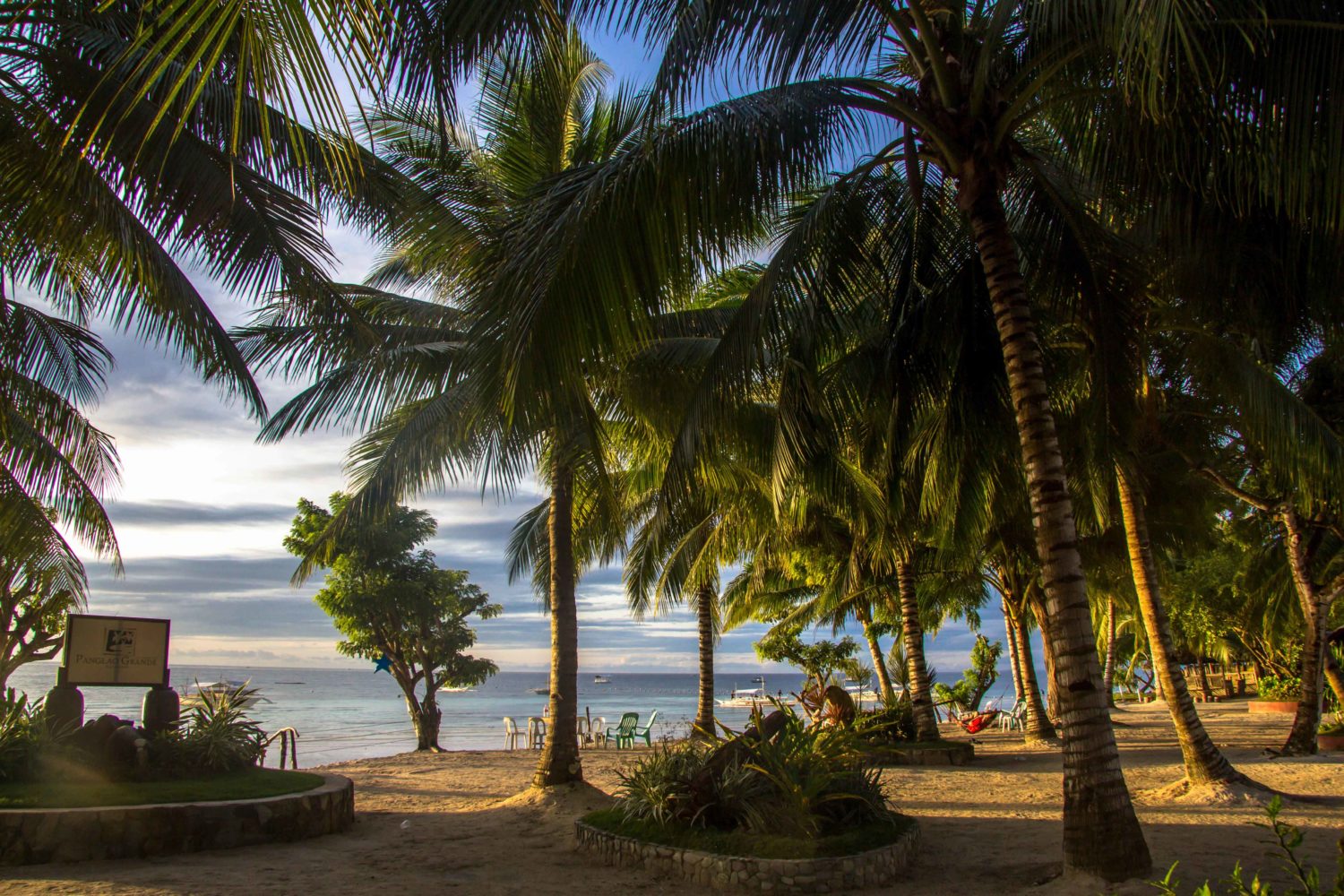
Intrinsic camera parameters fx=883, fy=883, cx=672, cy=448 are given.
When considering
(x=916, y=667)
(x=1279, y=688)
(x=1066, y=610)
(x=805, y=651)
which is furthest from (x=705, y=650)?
(x=1279, y=688)

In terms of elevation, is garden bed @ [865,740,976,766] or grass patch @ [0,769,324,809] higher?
grass patch @ [0,769,324,809]

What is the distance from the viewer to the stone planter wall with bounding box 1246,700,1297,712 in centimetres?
2048

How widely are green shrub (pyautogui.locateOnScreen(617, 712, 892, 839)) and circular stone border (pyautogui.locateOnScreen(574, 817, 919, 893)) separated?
1.10 ft

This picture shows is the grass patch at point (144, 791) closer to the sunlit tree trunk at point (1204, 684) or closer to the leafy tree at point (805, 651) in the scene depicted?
the leafy tree at point (805, 651)

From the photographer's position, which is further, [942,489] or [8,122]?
[942,489]

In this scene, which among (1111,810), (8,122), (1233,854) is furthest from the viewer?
(1233,854)

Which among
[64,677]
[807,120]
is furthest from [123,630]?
[807,120]

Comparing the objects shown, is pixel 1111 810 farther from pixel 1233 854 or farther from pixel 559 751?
pixel 559 751

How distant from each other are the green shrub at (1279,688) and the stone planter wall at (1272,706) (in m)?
0.19

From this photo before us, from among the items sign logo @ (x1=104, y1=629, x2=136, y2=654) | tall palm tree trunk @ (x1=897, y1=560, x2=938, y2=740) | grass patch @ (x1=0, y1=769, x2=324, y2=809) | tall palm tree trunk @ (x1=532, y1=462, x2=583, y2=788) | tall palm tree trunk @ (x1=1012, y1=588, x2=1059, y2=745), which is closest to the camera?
grass patch @ (x1=0, y1=769, x2=324, y2=809)

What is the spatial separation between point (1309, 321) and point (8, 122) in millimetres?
9772

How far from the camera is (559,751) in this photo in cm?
988

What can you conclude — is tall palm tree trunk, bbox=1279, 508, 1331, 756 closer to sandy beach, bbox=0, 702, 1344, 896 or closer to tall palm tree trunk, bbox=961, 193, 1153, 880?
sandy beach, bbox=0, 702, 1344, 896

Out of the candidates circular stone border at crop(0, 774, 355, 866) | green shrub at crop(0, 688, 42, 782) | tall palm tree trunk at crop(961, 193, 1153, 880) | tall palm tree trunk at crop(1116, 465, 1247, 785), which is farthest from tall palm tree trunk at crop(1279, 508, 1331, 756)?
green shrub at crop(0, 688, 42, 782)
